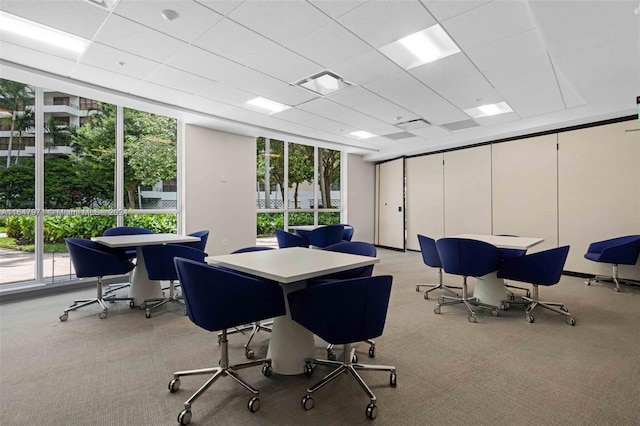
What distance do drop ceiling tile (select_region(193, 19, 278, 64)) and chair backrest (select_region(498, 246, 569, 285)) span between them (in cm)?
364

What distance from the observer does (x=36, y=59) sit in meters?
3.90

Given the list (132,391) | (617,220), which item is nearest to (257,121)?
(132,391)

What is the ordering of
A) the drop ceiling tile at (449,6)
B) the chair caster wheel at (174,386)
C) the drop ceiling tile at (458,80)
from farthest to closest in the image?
the drop ceiling tile at (458,80) < the drop ceiling tile at (449,6) < the chair caster wheel at (174,386)

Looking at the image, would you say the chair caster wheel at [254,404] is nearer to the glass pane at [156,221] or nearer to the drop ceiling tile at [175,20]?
the drop ceiling tile at [175,20]

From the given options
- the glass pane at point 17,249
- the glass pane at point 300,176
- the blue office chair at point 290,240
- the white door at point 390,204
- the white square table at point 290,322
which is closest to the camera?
the white square table at point 290,322

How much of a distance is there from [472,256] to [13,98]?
670 cm

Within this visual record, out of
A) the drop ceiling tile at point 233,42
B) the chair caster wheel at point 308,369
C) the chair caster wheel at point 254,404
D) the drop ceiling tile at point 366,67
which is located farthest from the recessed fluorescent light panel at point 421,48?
the chair caster wheel at point 254,404

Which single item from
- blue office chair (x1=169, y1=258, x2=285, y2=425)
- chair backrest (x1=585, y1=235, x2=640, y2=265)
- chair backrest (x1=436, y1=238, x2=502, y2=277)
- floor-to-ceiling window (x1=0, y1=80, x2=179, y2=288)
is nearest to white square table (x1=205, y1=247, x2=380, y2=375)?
blue office chair (x1=169, y1=258, x2=285, y2=425)

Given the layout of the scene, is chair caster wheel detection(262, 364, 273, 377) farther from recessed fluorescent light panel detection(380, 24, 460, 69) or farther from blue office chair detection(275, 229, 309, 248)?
recessed fluorescent light panel detection(380, 24, 460, 69)

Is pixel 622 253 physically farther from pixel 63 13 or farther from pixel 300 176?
pixel 63 13

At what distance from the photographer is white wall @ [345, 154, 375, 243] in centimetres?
997

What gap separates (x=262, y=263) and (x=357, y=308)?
82cm

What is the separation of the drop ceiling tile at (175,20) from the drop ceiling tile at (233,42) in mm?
93

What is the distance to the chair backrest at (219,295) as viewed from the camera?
205 centimetres
